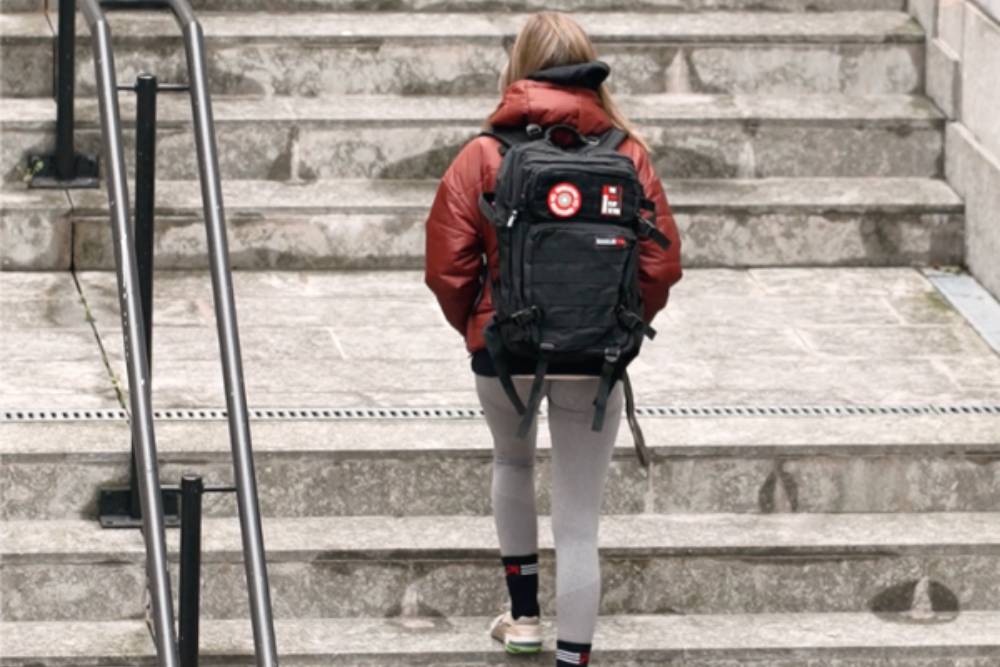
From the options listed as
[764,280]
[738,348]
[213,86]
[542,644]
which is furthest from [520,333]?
[213,86]

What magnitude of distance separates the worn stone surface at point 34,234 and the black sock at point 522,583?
8.68 ft

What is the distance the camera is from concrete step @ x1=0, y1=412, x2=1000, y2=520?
675cm

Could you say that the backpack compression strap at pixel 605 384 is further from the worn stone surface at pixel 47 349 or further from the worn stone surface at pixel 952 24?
the worn stone surface at pixel 952 24

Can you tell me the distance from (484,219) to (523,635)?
1.15m

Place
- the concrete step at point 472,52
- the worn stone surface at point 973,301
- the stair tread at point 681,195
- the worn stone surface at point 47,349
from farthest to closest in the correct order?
the concrete step at point 472,52 < the stair tread at point 681,195 < the worn stone surface at point 973,301 < the worn stone surface at point 47,349

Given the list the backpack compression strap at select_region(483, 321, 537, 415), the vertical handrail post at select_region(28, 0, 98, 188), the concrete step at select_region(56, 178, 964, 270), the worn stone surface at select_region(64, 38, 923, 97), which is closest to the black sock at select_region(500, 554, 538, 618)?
the backpack compression strap at select_region(483, 321, 537, 415)

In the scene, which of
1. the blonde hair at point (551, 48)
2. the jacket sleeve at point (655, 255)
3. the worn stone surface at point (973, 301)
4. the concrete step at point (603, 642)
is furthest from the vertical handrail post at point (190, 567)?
the worn stone surface at point (973, 301)

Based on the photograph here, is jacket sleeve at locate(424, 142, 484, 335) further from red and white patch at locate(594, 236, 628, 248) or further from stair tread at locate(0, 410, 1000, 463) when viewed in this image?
stair tread at locate(0, 410, 1000, 463)

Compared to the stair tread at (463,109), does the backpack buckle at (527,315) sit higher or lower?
higher

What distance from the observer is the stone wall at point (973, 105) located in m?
8.55

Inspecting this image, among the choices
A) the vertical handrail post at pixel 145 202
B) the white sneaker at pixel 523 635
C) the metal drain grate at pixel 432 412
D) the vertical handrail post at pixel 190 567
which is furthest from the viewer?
the metal drain grate at pixel 432 412

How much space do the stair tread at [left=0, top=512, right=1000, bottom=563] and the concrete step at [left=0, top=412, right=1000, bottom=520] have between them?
0.14 feet

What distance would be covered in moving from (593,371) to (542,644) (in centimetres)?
94

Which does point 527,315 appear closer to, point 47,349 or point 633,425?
point 633,425
